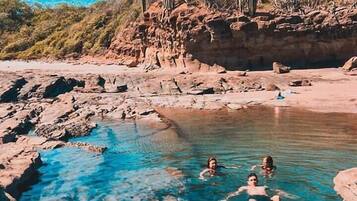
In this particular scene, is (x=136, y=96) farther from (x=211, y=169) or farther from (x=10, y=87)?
(x=211, y=169)

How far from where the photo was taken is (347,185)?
50.0ft

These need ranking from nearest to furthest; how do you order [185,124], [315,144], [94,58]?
[315,144]
[185,124]
[94,58]

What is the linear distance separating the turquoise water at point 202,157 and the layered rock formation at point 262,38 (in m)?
14.6

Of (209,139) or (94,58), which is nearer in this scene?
(209,139)

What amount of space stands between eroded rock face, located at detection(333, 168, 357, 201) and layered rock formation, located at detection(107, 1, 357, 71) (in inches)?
1220

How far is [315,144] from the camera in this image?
24406mm

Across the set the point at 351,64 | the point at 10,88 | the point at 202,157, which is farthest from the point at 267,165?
the point at 10,88

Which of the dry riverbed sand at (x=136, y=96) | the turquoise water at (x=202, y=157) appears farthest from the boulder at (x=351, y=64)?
the turquoise water at (x=202, y=157)

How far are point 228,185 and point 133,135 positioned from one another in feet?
36.8

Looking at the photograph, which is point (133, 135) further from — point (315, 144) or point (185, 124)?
point (315, 144)

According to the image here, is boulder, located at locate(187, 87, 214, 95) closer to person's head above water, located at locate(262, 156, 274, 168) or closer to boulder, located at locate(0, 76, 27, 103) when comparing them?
boulder, located at locate(0, 76, 27, 103)

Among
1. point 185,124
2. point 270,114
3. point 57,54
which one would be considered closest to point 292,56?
point 270,114

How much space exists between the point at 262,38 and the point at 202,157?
25.7m

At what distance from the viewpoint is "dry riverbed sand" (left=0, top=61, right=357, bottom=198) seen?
1214 inches
